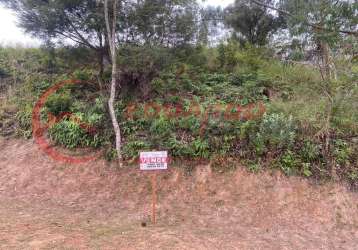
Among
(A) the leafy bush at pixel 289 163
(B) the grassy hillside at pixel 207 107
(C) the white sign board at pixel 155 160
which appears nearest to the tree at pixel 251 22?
(B) the grassy hillside at pixel 207 107

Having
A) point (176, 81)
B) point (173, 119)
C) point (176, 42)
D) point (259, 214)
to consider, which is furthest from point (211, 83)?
point (259, 214)

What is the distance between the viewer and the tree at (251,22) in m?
9.52

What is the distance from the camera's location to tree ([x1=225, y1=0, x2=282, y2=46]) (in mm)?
9523

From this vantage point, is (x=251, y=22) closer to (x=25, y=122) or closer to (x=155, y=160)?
(x=155, y=160)

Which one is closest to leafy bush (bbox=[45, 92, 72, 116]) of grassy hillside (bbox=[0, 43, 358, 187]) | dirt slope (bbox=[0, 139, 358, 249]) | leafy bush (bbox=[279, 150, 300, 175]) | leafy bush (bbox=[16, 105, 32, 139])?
grassy hillside (bbox=[0, 43, 358, 187])

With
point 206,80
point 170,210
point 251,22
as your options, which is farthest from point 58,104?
point 251,22

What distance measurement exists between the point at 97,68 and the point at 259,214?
644cm

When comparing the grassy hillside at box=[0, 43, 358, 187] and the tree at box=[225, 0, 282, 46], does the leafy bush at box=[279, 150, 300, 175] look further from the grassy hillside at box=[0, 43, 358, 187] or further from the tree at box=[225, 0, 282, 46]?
the tree at box=[225, 0, 282, 46]

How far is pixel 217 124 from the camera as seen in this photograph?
22.7 ft

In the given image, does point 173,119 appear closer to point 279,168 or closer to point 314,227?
point 279,168

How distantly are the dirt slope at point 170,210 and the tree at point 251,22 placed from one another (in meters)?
5.71

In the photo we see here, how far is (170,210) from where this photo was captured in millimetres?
5840

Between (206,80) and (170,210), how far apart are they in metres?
4.78

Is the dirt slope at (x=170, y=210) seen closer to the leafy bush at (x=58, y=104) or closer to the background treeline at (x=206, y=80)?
the background treeline at (x=206, y=80)
